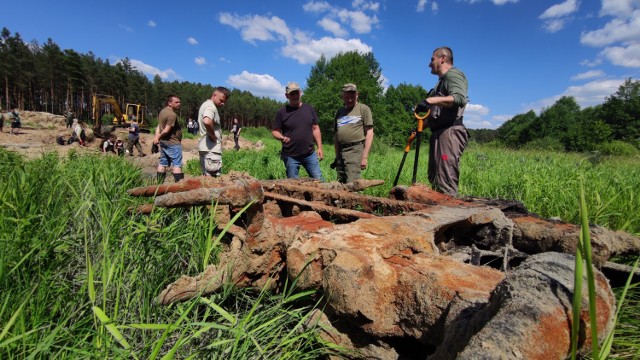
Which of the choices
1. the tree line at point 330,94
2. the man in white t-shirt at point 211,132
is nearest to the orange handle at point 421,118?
the man in white t-shirt at point 211,132

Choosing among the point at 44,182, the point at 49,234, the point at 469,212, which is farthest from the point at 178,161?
the point at 469,212

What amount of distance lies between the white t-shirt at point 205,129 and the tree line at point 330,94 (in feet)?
102

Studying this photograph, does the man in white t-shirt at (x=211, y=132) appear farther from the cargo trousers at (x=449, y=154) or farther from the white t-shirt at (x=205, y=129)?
the cargo trousers at (x=449, y=154)

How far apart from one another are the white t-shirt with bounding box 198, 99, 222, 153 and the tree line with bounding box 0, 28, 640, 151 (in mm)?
30945

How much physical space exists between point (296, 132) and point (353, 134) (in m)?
0.90

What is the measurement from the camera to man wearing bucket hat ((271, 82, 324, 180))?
4949mm

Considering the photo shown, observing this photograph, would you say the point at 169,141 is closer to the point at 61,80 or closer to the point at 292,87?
the point at 292,87

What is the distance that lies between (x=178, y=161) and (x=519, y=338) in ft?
20.5

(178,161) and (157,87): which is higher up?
(157,87)

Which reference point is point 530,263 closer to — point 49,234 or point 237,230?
point 237,230

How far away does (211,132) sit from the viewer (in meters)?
4.83

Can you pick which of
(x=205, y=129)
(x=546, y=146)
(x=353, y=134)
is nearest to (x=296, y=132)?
(x=353, y=134)

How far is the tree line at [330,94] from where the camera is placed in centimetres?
4338

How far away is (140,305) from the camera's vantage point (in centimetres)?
159
